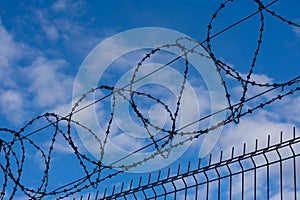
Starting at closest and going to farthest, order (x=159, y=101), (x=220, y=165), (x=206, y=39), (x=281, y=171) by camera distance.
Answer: (x=281, y=171)
(x=220, y=165)
(x=206, y=39)
(x=159, y=101)

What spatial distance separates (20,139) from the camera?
948 centimetres

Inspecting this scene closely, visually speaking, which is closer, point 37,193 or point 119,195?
point 119,195

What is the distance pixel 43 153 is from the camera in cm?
910

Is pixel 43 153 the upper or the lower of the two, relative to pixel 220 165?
upper

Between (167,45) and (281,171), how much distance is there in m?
2.11

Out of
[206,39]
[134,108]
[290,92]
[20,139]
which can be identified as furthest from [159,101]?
[20,139]

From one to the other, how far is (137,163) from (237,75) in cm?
151

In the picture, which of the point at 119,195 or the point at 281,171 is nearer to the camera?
the point at 281,171

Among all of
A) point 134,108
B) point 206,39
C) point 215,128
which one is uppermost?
point 206,39

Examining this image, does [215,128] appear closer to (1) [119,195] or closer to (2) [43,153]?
(1) [119,195]

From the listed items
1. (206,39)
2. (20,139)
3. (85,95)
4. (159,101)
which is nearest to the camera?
(206,39)

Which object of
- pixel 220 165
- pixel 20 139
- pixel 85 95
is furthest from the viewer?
pixel 20 139

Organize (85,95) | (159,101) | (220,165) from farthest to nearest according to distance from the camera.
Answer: (85,95) < (159,101) < (220,165)

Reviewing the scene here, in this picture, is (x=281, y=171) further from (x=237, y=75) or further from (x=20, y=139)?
(x=20, y=139)
